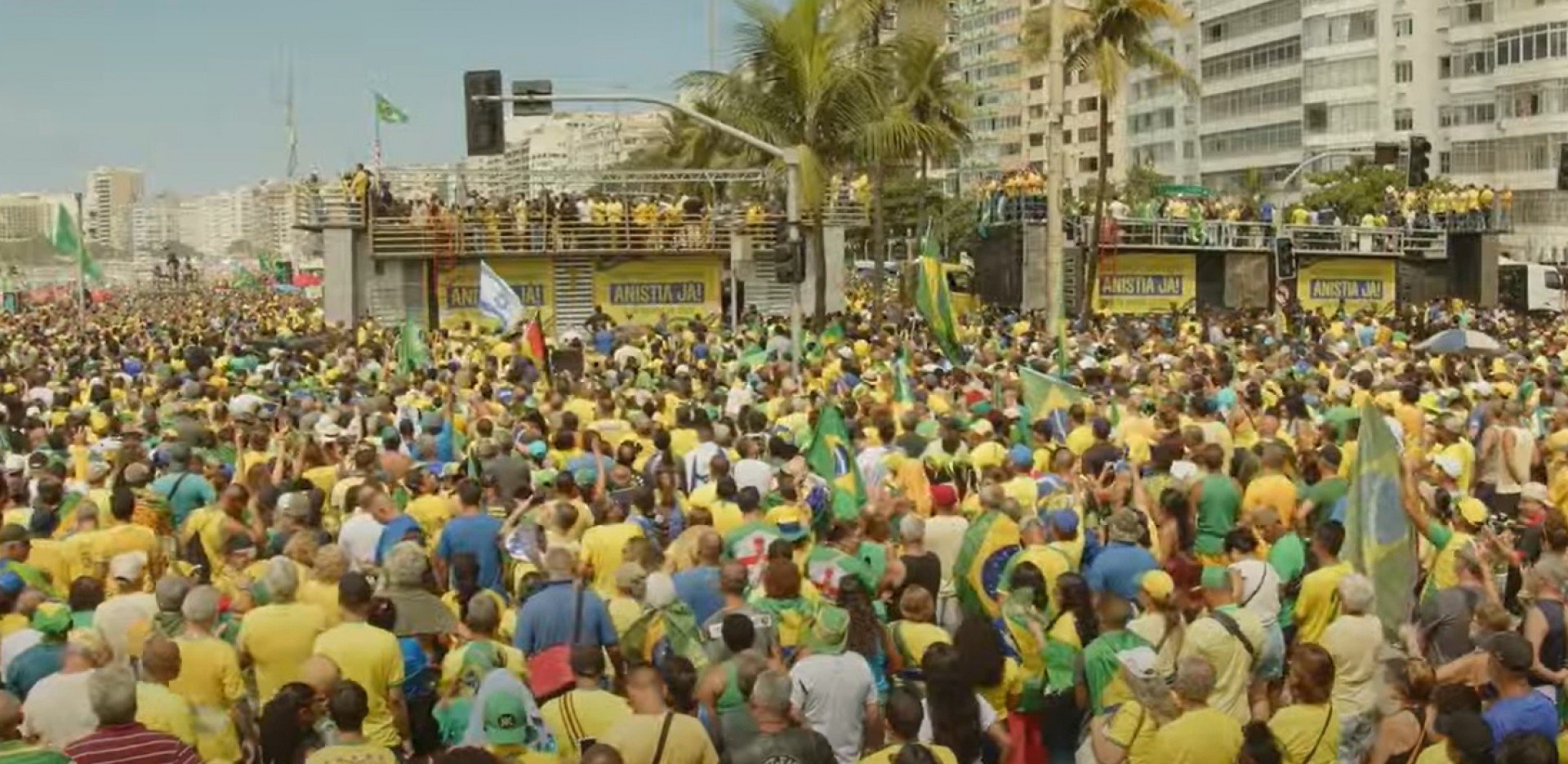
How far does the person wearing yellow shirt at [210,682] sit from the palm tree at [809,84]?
22.9 meters

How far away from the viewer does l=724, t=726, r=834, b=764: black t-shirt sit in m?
6.70

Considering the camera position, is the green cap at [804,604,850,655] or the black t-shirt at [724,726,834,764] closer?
the black t-shirt at [724,726,834,764]

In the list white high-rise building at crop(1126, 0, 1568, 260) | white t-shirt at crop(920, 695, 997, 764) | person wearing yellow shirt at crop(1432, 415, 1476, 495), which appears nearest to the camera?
white t-shirt at crop(920, 695, 997, 764)

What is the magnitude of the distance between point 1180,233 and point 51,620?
36.9m

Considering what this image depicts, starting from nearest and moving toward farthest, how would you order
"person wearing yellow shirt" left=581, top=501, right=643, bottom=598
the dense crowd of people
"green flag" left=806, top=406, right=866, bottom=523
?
the dense crowd of people < "person wearing yellow shirt" left=581, top=501, right=643, bottom=598 < "green flag" left=806, top=406, right=866, bottom=523

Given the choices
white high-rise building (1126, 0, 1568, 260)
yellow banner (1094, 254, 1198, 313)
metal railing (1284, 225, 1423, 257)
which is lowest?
yellow banner (1094, 254, 1198, 313)

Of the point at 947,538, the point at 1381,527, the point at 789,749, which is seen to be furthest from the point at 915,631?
the point at 1381,527

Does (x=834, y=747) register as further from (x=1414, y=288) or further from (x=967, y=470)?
(x=1414, y=288)

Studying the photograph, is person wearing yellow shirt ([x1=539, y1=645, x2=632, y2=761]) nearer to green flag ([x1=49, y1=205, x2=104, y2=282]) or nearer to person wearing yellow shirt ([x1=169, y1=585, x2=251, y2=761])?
person wearing yellow shirt ([x1=169, y1=585, x2=251, y2=761])

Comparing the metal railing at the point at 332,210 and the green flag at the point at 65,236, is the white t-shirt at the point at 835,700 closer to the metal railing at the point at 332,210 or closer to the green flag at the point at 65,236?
the metal railing at the point at 332,210

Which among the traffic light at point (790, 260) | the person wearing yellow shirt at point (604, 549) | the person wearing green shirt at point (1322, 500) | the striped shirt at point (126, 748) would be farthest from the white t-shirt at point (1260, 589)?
the traffic light at point (790, 260)

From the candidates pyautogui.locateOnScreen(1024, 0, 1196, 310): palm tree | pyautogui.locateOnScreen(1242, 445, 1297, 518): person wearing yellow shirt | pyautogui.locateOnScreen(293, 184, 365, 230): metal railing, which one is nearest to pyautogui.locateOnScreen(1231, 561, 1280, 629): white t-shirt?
pyautogui.locateOnScreen(1242, 445, 1297, 518): person wearing yellow shirt

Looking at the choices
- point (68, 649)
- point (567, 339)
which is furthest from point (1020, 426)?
point (567, 339)

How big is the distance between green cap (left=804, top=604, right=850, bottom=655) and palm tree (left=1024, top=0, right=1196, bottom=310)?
27.2 m
